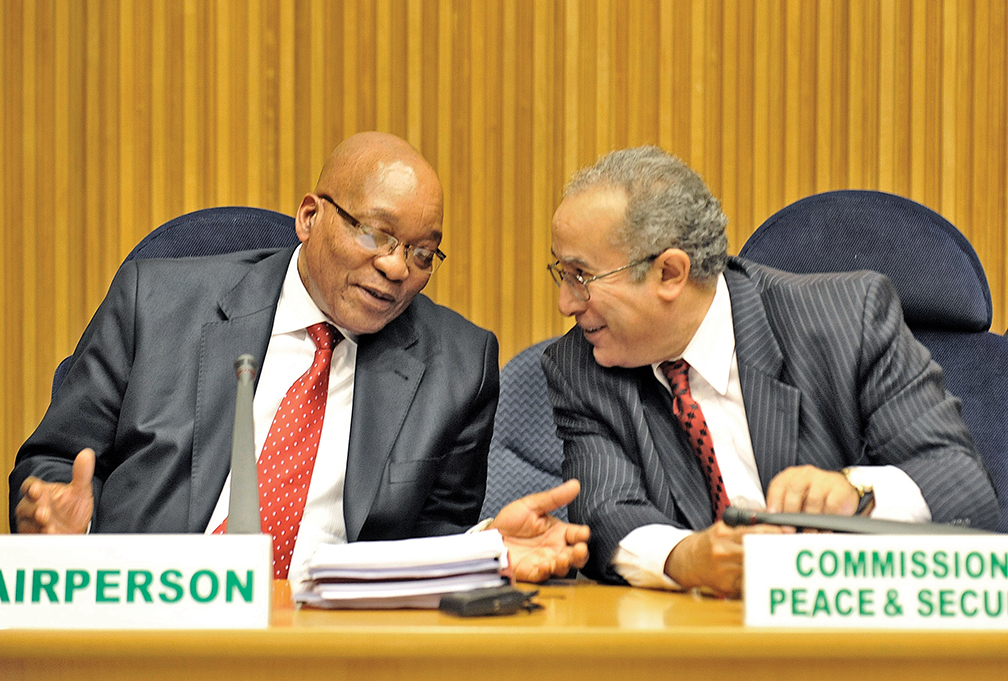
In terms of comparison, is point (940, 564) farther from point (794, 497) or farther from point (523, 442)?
point (523, 442)

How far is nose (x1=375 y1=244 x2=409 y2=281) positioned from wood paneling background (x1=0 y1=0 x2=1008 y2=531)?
828 millimetres

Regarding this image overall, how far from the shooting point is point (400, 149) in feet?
5.76

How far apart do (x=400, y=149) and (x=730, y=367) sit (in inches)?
28.2

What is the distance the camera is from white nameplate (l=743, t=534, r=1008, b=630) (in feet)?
2.81

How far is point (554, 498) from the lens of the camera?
1.30 m

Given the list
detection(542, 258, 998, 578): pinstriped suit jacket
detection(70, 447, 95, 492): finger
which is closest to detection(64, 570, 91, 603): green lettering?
detection(70, 447, 95, 492): finger

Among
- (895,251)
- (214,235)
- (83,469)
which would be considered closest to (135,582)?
(83,469)

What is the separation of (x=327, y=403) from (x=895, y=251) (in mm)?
1118

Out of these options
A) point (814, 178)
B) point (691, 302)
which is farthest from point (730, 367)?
point (814, 178)

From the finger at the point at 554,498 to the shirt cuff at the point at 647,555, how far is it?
131 mm

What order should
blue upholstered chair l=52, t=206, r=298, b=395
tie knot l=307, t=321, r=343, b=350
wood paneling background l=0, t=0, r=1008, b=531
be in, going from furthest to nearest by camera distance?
wood paneling background l=0, t=0, r=1008, b=531
blue upholstered chair l=52, t=206, r=298, b=395
tie knot l=307, t=321, r=343, b=350

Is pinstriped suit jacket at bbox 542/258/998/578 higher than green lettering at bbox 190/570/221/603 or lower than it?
higher

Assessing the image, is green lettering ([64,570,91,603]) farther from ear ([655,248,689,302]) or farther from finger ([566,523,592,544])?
ear ([655,248,689,302])

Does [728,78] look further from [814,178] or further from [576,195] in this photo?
[576,195]
